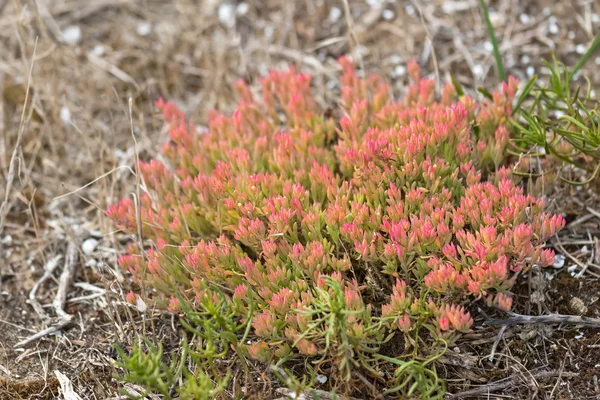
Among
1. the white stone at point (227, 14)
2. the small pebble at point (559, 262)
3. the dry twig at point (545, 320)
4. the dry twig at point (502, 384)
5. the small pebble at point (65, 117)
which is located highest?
the white stone at point (227, 14)

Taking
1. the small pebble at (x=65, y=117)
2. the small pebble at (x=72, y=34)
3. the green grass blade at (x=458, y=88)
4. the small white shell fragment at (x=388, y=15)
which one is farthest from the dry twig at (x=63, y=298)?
the small white shell fragment at (x=388, y=15)

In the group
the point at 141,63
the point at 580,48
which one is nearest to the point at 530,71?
→ the point at 580,48

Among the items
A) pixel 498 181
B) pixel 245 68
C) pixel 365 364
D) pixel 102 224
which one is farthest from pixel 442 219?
pixel 245 68

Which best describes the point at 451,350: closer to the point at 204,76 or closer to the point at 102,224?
the point at 102,224

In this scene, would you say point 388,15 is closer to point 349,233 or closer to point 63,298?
point 349,233

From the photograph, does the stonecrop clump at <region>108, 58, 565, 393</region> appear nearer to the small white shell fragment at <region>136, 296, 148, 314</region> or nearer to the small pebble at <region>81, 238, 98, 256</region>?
the small white shell fragment at <region>136, 296, 148, 314</region>

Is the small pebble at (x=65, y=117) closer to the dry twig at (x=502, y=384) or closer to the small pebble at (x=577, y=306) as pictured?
the dry twig at (x=502, y=384)
